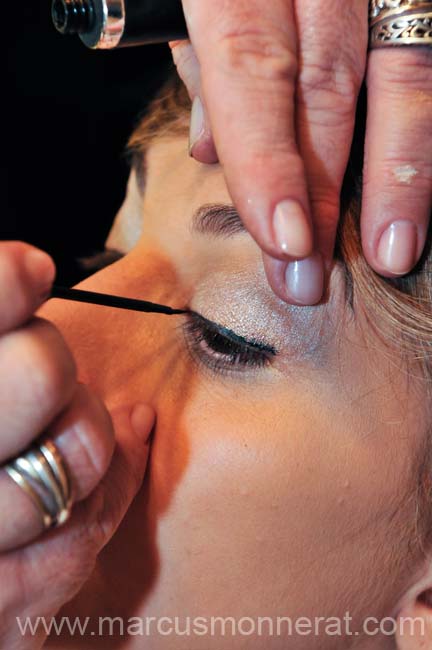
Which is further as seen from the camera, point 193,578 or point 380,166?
point 193,578

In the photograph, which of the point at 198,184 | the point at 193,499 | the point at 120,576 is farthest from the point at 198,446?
the point at 198,184

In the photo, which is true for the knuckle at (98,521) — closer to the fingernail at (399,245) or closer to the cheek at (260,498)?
the cheek at (260,498)

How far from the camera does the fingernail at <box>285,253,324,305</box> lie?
2.31ft

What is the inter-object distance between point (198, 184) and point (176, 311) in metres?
0.17

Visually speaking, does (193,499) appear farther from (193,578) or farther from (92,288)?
(92,288)

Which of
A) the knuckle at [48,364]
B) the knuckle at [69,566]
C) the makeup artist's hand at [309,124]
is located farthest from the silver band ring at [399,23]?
the knuckle at [69,566]

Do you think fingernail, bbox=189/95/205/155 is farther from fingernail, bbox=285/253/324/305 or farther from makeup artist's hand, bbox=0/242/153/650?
makeup artist's hand, bbox=0/242/153/650

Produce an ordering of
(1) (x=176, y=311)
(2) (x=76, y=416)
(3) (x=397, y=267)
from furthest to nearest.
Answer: (1) (x=176, y=311), (3) (x=397, y=267), (2) (x=76, y=416)

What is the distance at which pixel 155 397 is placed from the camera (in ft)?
2.70

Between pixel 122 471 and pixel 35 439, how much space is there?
0.18 m

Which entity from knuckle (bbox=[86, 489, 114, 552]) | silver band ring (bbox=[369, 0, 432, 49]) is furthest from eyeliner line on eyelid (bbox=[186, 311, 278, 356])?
silver band ring (bbox=[369, 0, 432, 49])

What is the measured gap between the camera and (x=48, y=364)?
0.55m

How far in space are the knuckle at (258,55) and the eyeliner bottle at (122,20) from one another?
0.33 feet

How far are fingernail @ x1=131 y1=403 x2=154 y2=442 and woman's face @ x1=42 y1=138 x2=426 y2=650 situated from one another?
0.06ft
